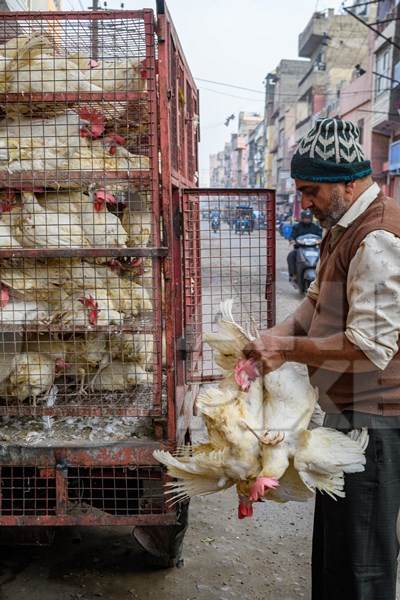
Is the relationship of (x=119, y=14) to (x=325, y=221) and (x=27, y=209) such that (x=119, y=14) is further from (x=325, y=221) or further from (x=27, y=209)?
(x=325, y=221)

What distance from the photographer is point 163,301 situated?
2750 mm

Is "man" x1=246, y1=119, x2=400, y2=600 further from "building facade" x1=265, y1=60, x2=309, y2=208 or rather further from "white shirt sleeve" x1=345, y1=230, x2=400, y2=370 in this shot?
"building facade" x1=265, y1=60, x2=309, y2=208

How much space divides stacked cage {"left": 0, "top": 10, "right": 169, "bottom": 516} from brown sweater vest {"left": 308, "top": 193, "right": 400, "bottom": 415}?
78cm

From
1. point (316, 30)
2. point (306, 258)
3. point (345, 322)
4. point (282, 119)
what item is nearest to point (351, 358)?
point (345, 322)

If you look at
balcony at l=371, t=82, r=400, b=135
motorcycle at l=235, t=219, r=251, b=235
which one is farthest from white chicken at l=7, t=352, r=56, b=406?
balcony at l=371, t=82, r=400, b=135

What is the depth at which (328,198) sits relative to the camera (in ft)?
7.28

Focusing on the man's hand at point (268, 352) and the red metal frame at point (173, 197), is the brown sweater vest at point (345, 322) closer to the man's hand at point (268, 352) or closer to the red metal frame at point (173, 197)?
the man's hand at point (268, 352)

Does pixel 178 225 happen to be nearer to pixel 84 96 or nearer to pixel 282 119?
pixel 84 96

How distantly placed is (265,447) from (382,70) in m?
27.2

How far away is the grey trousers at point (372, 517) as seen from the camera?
2.21 m

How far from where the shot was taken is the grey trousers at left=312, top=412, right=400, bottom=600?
7.24 ft

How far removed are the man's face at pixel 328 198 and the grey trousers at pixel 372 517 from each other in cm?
73

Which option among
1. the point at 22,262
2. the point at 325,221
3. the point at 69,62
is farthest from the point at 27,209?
the point at 325,221

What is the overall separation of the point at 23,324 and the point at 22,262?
0.30m
